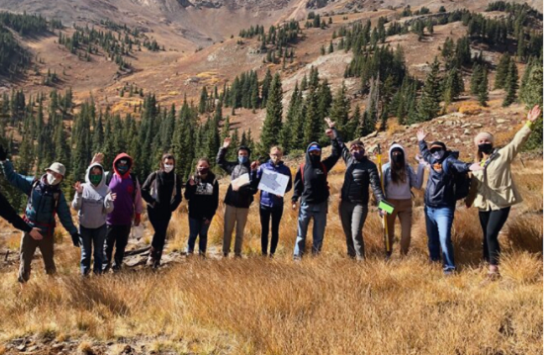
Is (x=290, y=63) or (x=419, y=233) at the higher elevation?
(x=290, y=63)

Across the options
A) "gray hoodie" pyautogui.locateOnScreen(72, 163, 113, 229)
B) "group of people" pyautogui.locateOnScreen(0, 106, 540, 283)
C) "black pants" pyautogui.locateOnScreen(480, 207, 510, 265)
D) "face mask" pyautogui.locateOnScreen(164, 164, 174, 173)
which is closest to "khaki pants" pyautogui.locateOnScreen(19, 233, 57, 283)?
"group of people" pyautogui.locateOnScreen(0, 106, 540, 283)

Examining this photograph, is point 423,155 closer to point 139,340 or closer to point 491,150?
point 491,150

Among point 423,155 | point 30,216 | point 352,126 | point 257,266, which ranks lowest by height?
point 352,126

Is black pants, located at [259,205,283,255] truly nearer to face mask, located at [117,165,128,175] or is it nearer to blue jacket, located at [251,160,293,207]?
blue jacket, located at [251,160,293,207]

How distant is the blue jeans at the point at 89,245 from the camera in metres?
5.64

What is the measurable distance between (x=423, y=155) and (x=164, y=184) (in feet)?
14.2

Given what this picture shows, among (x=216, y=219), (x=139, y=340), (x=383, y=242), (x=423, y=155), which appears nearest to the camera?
(x=139, y=340)

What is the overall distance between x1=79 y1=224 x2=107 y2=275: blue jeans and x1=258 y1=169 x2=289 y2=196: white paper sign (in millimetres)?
2706

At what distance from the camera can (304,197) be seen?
237 inches

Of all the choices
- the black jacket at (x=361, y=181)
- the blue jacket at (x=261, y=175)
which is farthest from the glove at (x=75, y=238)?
the black jacket at (x=361, y=181)

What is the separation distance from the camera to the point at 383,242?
6.90 meters

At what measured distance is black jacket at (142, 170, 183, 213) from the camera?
623cm

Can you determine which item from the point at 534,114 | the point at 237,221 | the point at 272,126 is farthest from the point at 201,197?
the point at 272,126

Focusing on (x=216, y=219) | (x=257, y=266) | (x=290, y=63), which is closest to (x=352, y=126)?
(x=216, y=219)
